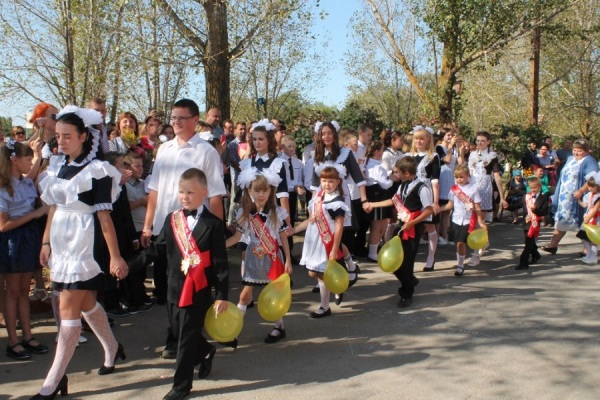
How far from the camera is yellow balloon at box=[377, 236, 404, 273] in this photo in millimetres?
6258

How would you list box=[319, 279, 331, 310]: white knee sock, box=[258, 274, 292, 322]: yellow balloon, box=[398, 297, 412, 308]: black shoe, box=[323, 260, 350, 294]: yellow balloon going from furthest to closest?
box=[398, 297, 412, 308]: black shoe, box=[319, 279, 331, 310]: white knee sock, box=[323, 260, 350, 294]: yellow balloon, box=[258, 274, 292, 322]: yellow balloon

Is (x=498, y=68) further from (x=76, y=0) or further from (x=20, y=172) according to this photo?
(x=20, y=172)

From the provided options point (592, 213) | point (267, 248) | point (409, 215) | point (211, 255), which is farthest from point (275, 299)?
point (592, 213)

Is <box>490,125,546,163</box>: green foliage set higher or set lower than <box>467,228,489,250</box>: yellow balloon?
higher

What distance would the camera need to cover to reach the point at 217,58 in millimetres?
10898

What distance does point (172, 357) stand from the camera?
4926 millimetres

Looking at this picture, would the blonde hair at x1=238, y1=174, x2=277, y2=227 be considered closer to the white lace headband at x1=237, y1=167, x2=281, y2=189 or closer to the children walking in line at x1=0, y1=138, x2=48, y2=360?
the white lace headband at x1=237, y1=167, x2=281, y2=189

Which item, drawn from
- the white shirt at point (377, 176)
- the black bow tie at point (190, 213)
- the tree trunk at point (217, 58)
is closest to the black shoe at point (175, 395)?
the black bow tie at point (190, 213)

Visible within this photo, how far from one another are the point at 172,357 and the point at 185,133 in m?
1.85

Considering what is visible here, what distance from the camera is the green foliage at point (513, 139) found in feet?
47.5

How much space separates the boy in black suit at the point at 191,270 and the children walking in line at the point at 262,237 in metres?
0.96

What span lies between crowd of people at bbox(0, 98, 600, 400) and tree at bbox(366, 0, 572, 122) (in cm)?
948

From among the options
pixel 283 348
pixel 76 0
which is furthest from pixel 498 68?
pixel 283 348

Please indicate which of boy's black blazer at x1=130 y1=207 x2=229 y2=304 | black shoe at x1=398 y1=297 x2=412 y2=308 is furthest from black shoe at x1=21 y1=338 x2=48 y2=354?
black shoe at x1=398 y1=297 x2=412 y2=308
